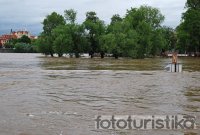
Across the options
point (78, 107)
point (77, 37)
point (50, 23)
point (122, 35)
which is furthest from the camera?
point (50, 23)

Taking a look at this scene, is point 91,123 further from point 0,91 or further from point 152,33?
point 152,33

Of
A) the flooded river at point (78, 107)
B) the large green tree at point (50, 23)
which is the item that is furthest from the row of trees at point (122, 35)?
the flooded river at point (78, 107)

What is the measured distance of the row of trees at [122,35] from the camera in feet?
305

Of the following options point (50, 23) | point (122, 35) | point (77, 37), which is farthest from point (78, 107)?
point (50, 23)

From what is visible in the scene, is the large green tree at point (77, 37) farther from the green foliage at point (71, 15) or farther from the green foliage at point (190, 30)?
the green foliage at point (190, 30)

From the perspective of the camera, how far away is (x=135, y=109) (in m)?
15.3

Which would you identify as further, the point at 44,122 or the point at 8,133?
the point at 44,122

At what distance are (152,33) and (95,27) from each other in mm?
14622

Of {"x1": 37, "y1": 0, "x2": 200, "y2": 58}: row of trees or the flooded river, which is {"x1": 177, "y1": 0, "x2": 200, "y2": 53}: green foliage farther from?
the flooded river

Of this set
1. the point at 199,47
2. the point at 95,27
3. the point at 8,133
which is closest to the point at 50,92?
the point at 8,133

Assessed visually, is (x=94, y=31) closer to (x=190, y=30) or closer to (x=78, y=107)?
(x=190, y=30)

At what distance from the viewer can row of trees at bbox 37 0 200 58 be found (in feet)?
305

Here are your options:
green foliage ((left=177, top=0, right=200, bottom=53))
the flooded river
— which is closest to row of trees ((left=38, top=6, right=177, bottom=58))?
green foliage ((left=177, top=0, right=200, bottom=53))

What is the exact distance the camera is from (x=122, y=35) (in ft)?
299
